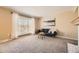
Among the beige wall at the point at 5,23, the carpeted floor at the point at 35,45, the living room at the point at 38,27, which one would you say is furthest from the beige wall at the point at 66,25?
the beige wall at the point at 5,23

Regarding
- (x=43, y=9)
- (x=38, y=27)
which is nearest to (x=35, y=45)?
(x=38, y=27)

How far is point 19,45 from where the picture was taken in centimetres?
177

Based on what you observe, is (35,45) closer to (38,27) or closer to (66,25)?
(38,27)

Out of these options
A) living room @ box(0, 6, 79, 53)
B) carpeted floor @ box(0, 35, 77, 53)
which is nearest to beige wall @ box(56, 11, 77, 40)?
living room @ box(0, 6, 79, 53)

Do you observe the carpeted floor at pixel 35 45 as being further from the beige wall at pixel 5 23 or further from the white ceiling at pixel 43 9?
the white ceiling at pixel 43 9

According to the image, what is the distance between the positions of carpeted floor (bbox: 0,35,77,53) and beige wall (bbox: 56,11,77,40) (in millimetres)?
131

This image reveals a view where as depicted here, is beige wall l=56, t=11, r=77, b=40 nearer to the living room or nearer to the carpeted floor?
the living room

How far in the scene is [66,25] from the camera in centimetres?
180

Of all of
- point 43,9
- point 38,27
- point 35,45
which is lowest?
point 35,45

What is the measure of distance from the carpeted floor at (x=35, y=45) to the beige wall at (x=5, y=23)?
17 cm

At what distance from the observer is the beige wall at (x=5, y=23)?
1.72 meters

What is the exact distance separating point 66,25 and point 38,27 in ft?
1.97
